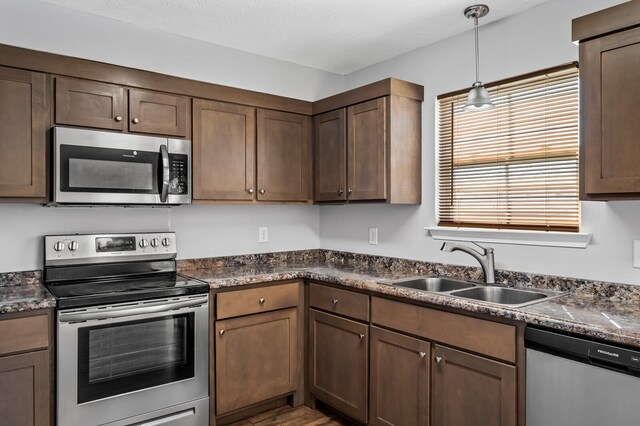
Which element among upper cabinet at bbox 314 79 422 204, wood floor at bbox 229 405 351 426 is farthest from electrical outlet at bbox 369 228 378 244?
wood floor at bbox 229 405 351 426

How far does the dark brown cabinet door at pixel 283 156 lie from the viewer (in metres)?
3.18

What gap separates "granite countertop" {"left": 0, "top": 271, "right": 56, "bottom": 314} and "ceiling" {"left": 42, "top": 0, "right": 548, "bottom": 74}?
5.22 feet

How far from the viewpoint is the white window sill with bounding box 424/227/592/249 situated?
7.36 ft

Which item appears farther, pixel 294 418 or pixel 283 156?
pixel 283 156

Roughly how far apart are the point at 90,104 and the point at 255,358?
1.81 meters

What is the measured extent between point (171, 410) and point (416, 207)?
1984 millimetres

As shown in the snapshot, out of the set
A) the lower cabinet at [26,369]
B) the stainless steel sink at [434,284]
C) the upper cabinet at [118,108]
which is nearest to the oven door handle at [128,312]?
the lower cabinet at [26,369]

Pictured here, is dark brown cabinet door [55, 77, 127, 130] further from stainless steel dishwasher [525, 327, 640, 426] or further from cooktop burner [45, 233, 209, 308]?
stainless steel dishwasher [525, 327, 640, 426]

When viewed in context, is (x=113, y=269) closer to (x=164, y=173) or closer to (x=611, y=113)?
(x=164, y=173)

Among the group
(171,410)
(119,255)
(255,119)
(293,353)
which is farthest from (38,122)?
(293,353)

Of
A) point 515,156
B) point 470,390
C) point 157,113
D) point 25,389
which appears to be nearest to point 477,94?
point 515,156

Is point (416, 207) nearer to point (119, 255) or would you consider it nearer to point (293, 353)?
point (293, 353)

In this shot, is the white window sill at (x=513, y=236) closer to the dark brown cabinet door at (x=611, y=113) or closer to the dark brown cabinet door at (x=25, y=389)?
the dark brown cabinet door at (x=611, y=113)

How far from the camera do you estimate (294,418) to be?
290cm
